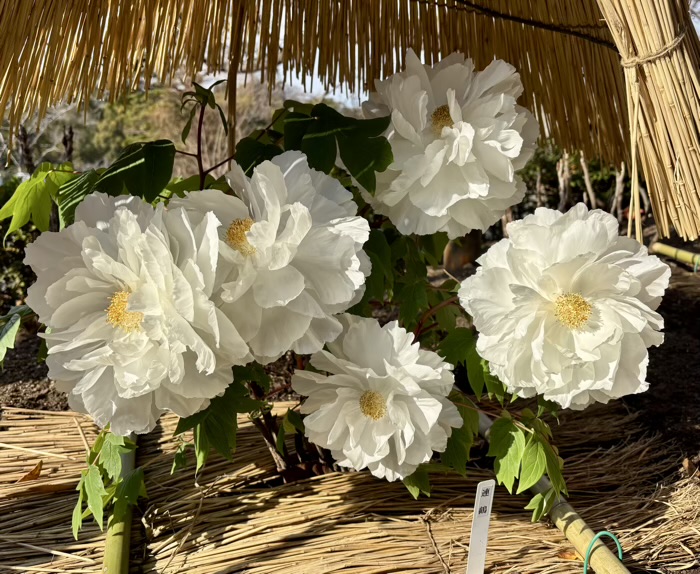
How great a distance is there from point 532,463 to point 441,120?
1.64 feet

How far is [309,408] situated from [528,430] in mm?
325

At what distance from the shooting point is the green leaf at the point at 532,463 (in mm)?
979

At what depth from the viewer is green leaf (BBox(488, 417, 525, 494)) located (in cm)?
101

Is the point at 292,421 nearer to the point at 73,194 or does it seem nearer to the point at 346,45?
the point at 73,194

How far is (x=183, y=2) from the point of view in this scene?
54.2 inches

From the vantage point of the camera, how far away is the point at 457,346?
3.33ft

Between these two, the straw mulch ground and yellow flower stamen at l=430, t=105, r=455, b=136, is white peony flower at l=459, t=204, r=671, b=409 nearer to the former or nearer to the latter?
yellow flower stamen at l=430, t=105, r=455, b=136

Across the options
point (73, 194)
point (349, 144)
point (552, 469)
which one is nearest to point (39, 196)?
point (73, 194)

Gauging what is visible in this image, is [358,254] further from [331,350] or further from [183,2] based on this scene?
[183,2]

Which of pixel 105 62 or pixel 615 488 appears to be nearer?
pixel 105 62

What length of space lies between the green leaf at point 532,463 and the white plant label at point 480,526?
0.04 metres

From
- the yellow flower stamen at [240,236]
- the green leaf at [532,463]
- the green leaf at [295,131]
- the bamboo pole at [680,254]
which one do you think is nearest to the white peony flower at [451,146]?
the green leaf at [295,131]

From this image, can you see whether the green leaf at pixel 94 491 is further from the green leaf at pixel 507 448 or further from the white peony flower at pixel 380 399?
the green leaf at pixel 507 448

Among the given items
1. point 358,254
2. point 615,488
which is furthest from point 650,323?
point 615,488
